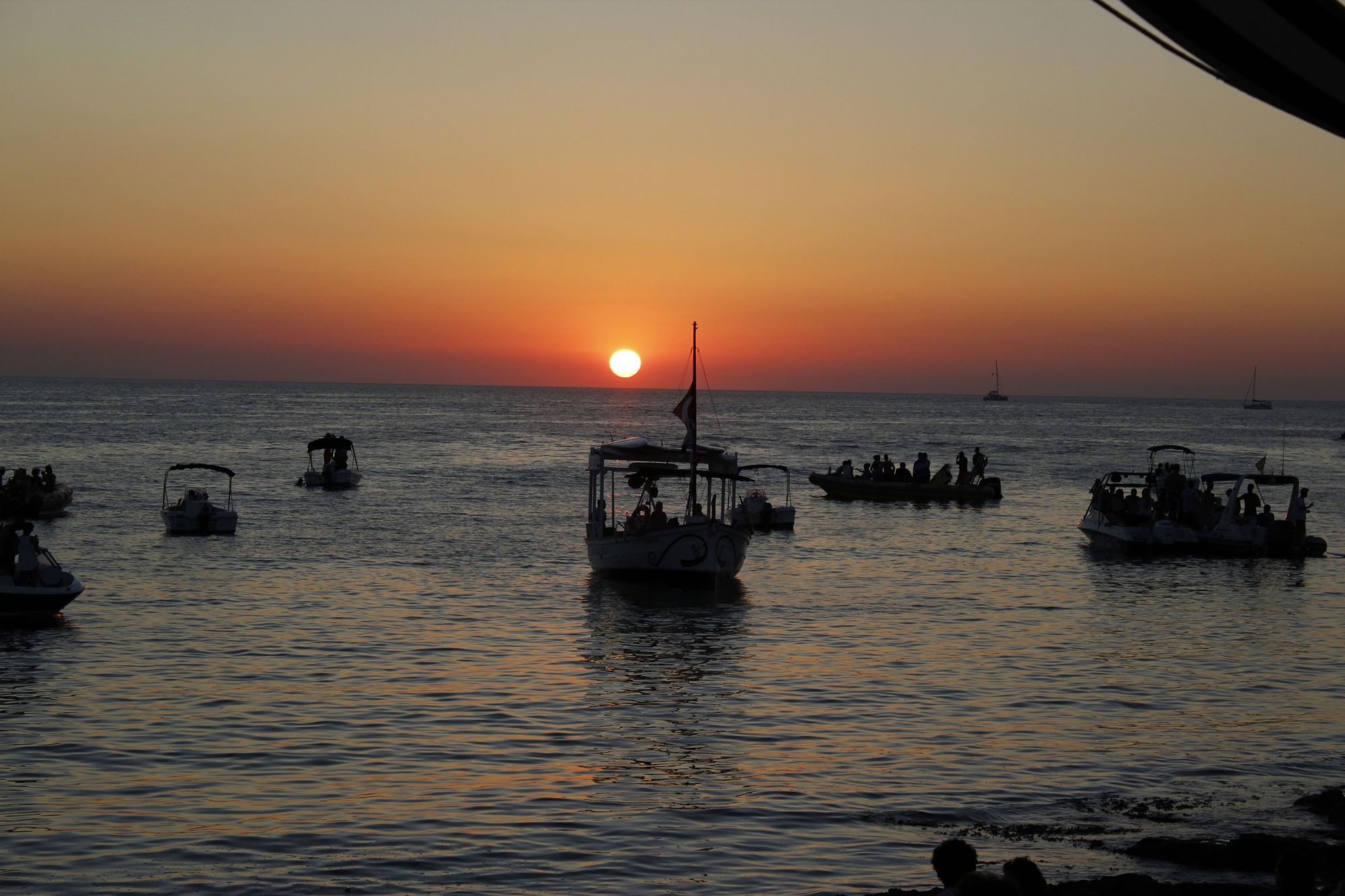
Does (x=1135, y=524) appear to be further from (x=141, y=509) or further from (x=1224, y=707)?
(x=141, y=509)

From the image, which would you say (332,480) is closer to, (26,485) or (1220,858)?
(26,485)

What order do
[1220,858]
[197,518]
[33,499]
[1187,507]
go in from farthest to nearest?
[33,499] < [197,518] < [1187,507] < [1220,858]

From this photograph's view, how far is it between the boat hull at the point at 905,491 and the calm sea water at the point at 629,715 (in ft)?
66.4

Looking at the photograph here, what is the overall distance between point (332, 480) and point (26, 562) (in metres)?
41.5

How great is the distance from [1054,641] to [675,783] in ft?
40.2

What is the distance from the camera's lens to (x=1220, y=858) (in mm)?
11883

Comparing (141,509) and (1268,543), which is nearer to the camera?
(1268,543)

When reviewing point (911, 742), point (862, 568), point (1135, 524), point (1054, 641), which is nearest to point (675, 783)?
point (911, 742)

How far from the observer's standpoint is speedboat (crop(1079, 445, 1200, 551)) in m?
39.4

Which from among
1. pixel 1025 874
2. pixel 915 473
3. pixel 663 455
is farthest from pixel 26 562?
pixel 915 473

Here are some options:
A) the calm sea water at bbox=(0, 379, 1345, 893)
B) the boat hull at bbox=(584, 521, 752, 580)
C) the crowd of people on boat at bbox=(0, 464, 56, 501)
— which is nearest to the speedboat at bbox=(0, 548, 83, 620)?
the calm sea water at bbox=(0, 379, 1345, 893)

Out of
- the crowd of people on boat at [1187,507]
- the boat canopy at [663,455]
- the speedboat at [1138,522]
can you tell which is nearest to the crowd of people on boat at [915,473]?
the speedboat at [1138,522]

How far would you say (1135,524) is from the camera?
40906 millimetres

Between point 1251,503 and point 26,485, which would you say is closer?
point 1251,503
